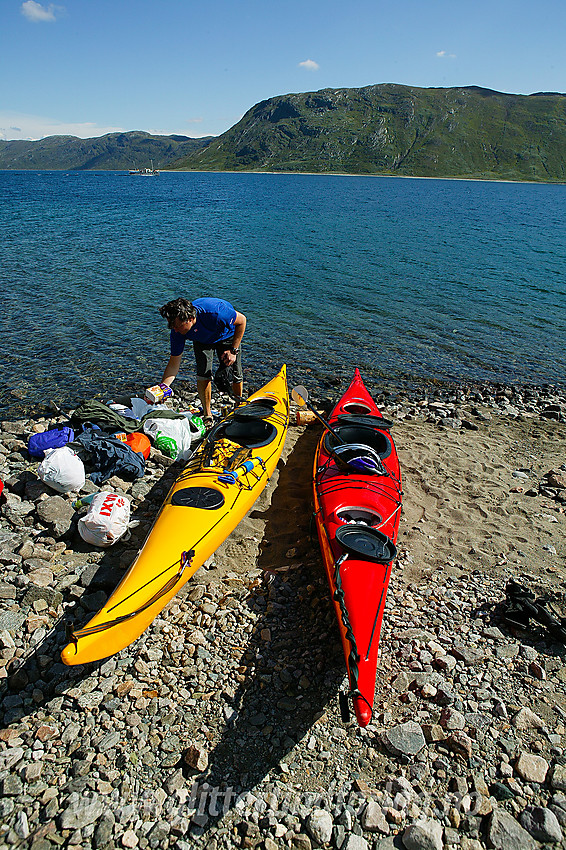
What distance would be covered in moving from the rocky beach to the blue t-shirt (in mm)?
2552

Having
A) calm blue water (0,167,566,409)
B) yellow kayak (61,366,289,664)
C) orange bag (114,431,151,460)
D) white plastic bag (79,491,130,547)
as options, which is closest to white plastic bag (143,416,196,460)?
orange bag (114,431,151,460)

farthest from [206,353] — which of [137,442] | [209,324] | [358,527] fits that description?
[358,527]

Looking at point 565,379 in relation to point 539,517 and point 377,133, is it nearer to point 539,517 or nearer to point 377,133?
point 539,517

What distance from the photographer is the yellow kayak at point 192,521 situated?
4.16m

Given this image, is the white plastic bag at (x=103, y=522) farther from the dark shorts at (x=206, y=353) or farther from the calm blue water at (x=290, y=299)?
the calm blue water at (x=290, y=299)

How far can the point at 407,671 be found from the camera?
448 centimetres

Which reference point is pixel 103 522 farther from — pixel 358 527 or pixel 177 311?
pixel 177 311

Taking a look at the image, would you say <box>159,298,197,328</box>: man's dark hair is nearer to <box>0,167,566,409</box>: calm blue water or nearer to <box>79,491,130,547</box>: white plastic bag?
<box>79,491,130,547</box>: white plastic bag

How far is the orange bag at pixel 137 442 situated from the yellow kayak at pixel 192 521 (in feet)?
3.84

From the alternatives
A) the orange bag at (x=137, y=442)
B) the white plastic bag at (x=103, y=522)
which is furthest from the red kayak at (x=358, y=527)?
the orange bag at (x=137, y=442)

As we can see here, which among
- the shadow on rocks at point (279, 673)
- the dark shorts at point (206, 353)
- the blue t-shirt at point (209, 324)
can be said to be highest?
the blue t-shirt at point (209, 324)

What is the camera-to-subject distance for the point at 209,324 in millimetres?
7832

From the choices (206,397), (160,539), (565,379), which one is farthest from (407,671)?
(565,379)

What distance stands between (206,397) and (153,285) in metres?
13.7
